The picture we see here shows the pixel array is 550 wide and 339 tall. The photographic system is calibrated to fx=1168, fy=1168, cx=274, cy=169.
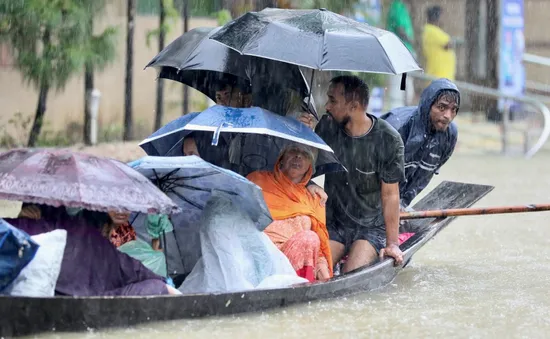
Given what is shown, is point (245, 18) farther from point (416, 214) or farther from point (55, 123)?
point (55, 123)

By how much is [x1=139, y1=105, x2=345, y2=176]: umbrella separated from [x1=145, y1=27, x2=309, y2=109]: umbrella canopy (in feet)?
1.34

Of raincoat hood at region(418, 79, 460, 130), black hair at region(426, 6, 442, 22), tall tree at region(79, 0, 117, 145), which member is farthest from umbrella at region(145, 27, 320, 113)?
black hair at region(426, 6, 442, 22)

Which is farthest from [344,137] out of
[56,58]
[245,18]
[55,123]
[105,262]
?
[55,123]

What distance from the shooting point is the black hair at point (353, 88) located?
295 inches

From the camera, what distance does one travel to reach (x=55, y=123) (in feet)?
47.9

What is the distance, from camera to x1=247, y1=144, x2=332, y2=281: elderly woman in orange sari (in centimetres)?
725

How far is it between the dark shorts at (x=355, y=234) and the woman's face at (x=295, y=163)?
0.80 m

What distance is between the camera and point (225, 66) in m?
7.79

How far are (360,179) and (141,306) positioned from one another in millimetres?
2253

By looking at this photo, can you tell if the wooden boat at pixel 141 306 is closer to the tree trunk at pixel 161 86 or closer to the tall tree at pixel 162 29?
the tall tree at pixel 162 29

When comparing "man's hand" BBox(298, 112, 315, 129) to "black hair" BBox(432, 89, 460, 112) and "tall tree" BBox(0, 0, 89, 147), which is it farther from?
"tall tree" BBox(0, 0, 89, 147)

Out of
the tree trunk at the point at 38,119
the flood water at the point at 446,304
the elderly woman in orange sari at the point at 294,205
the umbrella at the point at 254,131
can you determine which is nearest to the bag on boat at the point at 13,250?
the flood water at the point at 446,304

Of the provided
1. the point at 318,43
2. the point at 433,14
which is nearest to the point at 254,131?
the point at 318,43

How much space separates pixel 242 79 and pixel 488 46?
1388 cm
